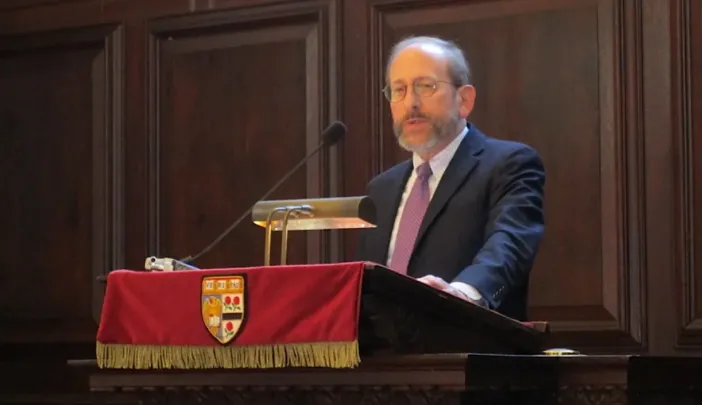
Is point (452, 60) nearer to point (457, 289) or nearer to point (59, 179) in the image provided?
point (457, 289)

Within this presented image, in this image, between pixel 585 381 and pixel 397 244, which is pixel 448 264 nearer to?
pixel 397 244

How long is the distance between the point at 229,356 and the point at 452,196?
969mm

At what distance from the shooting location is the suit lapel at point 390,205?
3.32 m

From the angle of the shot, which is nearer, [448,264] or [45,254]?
[448,264]

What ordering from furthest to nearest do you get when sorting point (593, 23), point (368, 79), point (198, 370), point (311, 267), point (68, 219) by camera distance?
1. point (68, 219)
2. point (368, 79)
3. point (593, 23)
4. point (198, 370)
5. point (311, 267)

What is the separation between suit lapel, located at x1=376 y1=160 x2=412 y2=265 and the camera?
131 inches

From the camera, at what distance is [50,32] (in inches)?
233

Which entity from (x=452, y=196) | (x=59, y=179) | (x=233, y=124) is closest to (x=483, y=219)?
(x=452, y=196)

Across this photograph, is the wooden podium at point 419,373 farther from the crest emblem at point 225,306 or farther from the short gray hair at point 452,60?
the short gray hair at point 452,60

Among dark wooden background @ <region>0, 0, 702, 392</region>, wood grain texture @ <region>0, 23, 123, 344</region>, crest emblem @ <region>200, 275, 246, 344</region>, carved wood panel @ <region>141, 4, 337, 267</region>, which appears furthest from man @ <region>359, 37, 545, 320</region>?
wood grain texture @ <region>0, 23, 123, 344</region>

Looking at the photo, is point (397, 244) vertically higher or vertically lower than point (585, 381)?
higher

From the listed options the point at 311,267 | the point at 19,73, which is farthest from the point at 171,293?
the point at 19,73

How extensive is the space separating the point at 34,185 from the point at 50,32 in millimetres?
786

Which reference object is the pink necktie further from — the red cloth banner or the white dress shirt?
the red cloth banner
